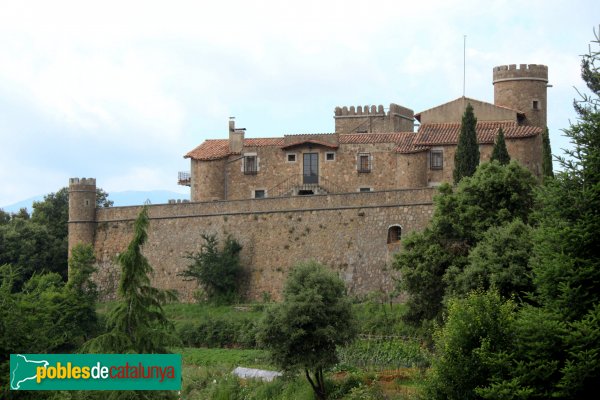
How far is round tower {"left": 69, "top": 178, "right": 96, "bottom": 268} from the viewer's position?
68.6 metres

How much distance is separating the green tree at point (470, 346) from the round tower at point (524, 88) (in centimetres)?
3289

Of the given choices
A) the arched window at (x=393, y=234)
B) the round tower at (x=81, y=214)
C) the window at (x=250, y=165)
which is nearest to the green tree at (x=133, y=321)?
the arched window at (x=393, y=234)

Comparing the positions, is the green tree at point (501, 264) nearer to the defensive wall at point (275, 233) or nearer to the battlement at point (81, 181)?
the defensive wall at point (275, 233)

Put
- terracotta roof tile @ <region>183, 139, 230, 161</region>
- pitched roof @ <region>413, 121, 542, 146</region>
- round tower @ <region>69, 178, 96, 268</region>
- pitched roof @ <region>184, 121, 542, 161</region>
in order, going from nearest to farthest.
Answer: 1. pitched roof @ <region>413, 121, 542, 146</region>
2. pitched roof @ <region>184, 121, 542, 161</region>
3. terracotta roof tile @ <region>183, 139, 230, 161</region>
4. round tower @ <region>69, 178, 96, 268</region>

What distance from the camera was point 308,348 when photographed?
4488cm

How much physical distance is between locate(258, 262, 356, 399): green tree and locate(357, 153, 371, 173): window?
20.7 m

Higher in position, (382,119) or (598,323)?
(382,119)

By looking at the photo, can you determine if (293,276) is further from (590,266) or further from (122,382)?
(590,266)

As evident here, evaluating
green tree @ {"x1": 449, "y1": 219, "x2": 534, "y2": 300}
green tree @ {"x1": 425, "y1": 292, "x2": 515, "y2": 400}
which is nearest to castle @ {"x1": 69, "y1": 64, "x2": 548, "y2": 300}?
green tree @ {"x1": 449, "y1": 219, "x2": 534, "y2": 300}

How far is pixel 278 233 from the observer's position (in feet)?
205

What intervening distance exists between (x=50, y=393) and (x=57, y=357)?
1030 millimetres

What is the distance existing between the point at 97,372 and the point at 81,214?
35213 millimetres

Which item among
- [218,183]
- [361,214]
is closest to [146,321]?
[361,214]

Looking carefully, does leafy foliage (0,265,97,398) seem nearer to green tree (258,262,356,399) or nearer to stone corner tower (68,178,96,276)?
green tree (258,262,356,399)
